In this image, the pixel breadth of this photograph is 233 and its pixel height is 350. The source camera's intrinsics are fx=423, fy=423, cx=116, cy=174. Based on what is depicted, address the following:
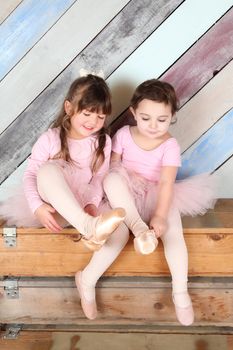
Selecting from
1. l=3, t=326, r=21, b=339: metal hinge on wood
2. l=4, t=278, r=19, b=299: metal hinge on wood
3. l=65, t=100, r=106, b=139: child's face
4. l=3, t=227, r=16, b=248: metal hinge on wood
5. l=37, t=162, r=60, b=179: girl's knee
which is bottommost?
l=3, t=326, r=21, b=339: metal hinge on wood

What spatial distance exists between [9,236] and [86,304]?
1.05 ft

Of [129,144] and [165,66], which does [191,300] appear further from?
[165,66]

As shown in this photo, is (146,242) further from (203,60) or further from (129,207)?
(203,60)

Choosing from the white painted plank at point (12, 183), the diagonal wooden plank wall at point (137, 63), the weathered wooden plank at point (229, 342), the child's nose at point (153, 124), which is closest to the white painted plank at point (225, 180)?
the diagonal wooden plank wall at point (137, 63)

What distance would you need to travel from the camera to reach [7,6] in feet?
5.04

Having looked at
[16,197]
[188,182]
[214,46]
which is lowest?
[16,197]

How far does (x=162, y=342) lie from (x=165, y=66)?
3.18 feet

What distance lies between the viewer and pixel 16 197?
4.81 feet

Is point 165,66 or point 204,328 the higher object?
point 165,66

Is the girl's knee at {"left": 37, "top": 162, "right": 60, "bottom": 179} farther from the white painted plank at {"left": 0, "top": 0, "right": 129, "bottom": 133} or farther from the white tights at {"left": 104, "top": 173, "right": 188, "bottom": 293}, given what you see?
the white painted plank at {"left": 0, "top": 0, "right": 129, "bottom": 133}

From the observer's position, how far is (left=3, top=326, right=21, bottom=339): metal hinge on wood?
1.44 meters

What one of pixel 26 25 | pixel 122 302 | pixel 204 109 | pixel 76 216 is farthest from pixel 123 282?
pixel 26 25

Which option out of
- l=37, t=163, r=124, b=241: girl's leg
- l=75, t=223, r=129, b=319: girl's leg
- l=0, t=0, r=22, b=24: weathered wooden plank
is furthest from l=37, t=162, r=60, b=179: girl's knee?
l=0, t=0, r=22, b=24: weathered wooden plank

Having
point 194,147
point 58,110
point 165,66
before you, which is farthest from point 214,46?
point 58,110
